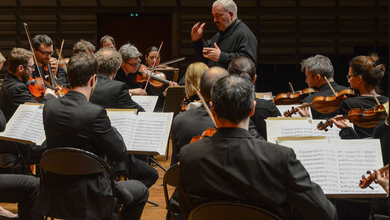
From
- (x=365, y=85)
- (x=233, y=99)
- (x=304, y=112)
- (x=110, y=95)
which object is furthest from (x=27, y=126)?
(x=365, y=85)

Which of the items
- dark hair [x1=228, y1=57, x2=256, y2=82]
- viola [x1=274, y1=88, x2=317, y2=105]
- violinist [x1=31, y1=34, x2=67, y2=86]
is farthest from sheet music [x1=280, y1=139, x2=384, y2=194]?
violinist [x1=31, y1=34, x2=67, y2=86]

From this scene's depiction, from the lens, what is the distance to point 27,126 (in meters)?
2.88

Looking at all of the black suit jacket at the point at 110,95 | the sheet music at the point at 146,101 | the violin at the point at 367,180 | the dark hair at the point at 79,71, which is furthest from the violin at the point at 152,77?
the violin at the point at 367,180

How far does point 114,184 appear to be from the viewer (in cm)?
219

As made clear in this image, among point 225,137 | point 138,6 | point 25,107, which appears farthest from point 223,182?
point 138,6

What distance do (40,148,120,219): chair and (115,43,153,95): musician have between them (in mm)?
2223

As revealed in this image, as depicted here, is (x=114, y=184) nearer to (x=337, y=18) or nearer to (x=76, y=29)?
(x=76, y=29)

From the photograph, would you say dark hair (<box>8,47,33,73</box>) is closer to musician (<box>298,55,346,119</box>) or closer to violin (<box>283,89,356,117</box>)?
violin (<box>283,89,356,117</box>)

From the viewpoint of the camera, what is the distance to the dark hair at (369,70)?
9.02ft

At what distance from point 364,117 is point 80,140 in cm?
171

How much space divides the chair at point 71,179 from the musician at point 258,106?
1.01 metres

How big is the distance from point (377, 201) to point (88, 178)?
1.57 metres

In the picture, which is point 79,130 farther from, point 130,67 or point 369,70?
point 130,67

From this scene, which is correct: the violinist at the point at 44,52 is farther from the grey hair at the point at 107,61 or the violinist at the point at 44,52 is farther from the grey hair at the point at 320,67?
the grey hair at the point at 320,67
